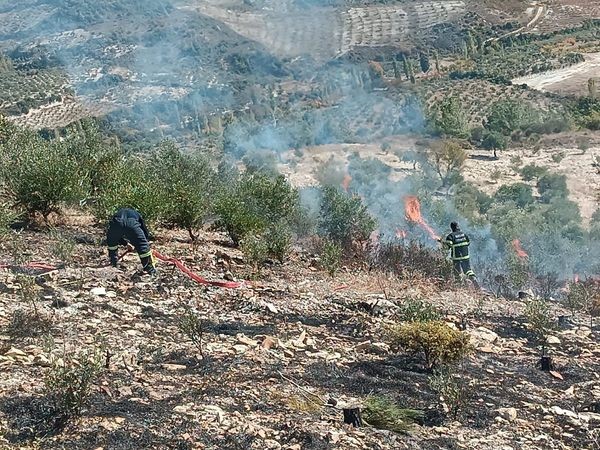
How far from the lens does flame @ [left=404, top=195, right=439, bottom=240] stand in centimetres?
2342

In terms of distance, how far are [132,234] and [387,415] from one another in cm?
531

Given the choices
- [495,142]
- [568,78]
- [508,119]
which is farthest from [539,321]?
[568,78]

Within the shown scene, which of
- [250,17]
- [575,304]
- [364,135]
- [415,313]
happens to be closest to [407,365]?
[415,313]

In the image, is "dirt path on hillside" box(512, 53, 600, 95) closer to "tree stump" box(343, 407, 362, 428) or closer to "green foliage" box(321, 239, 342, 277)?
"green foliage" box(321, 239, 342, 277)

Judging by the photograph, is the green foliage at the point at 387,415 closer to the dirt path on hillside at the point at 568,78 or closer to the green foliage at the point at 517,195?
the green foliage at the point at 517,195

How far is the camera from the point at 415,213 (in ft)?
84.9

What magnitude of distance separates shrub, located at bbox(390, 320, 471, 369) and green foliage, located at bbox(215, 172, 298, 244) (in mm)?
6812

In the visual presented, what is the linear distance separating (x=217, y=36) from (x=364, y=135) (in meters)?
42.8

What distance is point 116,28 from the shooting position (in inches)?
3561

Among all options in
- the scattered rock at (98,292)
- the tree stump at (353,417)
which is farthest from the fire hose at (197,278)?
the tree stump at (353,417)

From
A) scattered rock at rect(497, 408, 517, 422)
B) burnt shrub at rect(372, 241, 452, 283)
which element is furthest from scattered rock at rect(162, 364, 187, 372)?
burnt shrub at rect(372, 241, 452, 283)

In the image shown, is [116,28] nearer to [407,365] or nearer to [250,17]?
[250,17]

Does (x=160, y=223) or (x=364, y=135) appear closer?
(x=160, y=223)

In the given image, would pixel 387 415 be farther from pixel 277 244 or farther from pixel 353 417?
pixel 277 244
